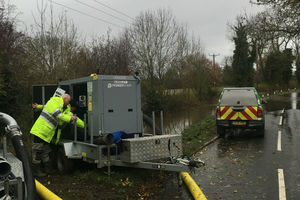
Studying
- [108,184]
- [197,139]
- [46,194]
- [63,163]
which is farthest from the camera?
[197,139]

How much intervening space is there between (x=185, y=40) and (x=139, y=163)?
28936 mm

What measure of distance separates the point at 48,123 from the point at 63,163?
3.46 ft

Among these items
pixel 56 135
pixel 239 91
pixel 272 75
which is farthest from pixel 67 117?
pixel 272 75

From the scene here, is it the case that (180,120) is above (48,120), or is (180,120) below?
below

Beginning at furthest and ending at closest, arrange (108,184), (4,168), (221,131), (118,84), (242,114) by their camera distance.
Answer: (221,131)
(242,114)
(118,84)
(108,184)
(4,168)

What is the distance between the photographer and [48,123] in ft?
22.6

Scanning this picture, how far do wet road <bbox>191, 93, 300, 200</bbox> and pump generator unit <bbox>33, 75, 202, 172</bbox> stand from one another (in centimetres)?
103

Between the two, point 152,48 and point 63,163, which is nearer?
point 63,163

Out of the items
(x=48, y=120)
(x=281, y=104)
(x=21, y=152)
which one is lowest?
(x=281, y=104)

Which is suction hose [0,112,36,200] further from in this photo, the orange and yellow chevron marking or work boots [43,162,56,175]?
the orange and yellow chevron marking

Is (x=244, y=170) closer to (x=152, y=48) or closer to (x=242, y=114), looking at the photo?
(x=242, y=114)

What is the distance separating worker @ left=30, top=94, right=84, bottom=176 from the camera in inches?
264

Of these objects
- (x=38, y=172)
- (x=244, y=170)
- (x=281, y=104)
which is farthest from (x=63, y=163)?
(x=281, y=104)

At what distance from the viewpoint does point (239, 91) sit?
42.1 feet
